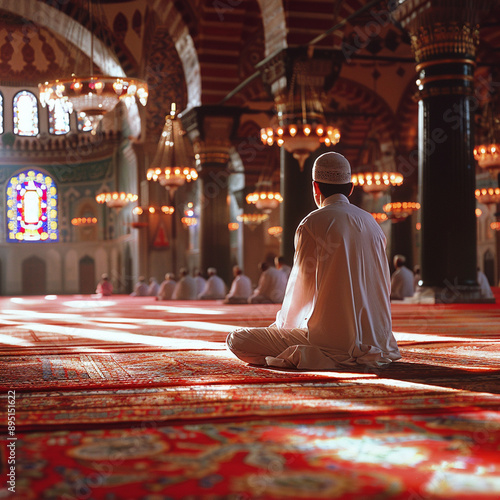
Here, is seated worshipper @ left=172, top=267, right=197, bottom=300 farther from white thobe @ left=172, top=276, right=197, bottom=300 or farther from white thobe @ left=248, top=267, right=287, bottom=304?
white thobe @ left=248, top=267, right=287, bottom=304

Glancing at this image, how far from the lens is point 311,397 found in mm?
2398

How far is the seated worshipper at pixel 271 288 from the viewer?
10281mm

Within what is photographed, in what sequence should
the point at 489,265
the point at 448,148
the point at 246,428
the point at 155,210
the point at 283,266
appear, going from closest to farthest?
the point at 246,428, the point at 448,148, the point at 283,266, the point at 489,265, the point at 155,210

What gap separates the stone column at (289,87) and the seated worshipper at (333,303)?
6.02 metres

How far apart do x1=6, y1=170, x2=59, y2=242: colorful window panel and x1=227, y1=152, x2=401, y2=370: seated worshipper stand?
70.1 feet

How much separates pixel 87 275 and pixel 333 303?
2100cm

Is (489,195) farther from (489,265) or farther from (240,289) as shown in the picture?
(240,289)

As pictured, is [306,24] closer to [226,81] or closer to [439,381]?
[226,81]

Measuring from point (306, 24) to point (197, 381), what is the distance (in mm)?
7511

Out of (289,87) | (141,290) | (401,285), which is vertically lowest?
(141,290)

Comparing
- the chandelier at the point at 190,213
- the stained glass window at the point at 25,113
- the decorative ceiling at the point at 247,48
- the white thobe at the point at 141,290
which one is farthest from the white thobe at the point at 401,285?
the stained glass window at the point at 25,113

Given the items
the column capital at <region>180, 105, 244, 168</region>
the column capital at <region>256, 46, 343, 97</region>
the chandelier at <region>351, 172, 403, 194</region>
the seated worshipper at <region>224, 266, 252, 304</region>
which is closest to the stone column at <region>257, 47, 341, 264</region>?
the column capital at <region>256, 46, 343, 97</region>

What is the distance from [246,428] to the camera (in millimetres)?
1933

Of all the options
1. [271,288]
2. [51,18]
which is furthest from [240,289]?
[51,18]
